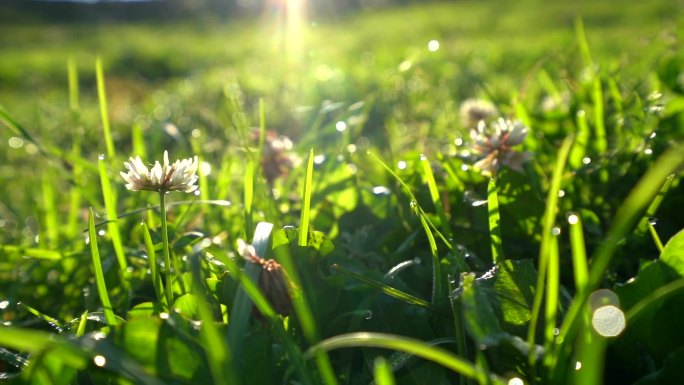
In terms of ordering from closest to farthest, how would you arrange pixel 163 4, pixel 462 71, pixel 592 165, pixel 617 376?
pixel 617 376
pixel 592 165
pixel 462 71
pixel 163 4

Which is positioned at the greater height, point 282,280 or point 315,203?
point 315,203

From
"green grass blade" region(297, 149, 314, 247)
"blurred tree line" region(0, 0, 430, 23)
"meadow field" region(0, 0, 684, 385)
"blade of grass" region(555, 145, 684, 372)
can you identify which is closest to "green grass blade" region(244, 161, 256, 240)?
"meadow field" region(0, 0, 684, 385)

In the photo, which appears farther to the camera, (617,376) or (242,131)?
(242,131)

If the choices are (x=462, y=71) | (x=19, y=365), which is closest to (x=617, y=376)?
(x=19, y=365)

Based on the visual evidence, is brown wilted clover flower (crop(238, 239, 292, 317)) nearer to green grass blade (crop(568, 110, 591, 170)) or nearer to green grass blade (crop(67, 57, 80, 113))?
green grass blade (crop(568, 110, 591, 170))

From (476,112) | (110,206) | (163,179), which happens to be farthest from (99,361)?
(476,112)

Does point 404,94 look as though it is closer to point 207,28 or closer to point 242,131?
point 242,131

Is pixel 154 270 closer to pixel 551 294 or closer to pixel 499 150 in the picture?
pixel 551 294
